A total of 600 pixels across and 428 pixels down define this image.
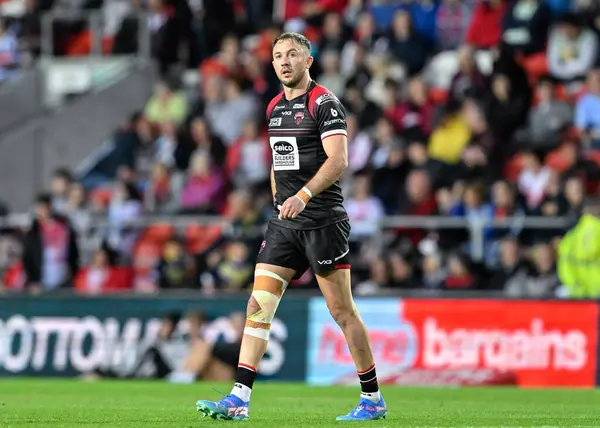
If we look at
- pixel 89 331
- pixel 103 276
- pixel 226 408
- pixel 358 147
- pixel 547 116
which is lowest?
pixel 89 331

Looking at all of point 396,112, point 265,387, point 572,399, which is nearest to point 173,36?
point 396,112

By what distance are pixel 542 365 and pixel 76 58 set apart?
1173 cm

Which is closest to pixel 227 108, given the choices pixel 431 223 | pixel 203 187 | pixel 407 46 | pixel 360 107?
pixel 203 187

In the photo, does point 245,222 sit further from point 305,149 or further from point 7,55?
point 305,149

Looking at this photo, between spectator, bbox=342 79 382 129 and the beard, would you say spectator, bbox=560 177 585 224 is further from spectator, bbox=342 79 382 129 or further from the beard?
the beard

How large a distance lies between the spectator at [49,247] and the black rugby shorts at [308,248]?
10.8 m

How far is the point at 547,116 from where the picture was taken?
19562mm

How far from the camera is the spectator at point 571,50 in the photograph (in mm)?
20172

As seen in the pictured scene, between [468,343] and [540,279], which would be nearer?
[468,343]

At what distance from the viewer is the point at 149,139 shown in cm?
2283

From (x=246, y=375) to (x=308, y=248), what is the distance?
0.97 m

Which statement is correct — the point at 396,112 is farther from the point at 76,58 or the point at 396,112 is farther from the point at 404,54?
the point at 76,58

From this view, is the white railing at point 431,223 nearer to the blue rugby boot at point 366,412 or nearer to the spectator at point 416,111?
the spectator at point 416,111

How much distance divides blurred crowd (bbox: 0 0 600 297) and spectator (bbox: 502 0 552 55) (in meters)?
0.02
